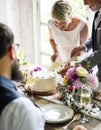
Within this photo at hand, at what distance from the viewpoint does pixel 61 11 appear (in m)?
2.37

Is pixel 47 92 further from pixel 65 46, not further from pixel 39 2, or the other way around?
pixel 39 2

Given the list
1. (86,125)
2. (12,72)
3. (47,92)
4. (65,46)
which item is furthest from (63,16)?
(12,72)

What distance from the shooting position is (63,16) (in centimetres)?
237

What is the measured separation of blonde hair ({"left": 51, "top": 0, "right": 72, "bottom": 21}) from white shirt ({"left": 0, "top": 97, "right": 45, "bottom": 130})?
4.69 ft

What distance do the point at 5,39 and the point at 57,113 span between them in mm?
800

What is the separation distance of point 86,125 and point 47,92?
1.50 ft

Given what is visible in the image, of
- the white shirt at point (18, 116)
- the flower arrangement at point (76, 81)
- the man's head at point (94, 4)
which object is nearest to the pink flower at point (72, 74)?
the flower arrangement at point (76, 81)

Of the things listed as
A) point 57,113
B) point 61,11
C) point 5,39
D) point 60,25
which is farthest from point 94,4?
point 5,39

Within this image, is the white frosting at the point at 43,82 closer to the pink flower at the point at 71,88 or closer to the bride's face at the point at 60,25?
the pink flower at the point at 71,88

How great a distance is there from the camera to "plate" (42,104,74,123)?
1.61 m

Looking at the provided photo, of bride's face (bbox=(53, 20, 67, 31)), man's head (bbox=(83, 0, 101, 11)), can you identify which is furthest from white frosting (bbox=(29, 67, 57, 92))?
bride's face (bbox=(53, 20, 67, 31))

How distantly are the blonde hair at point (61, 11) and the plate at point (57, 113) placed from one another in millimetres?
879

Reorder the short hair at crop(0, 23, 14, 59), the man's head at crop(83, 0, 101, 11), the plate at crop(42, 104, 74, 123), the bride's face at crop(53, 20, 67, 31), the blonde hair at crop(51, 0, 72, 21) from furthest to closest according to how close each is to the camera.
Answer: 1. the bride's face at crop(53, 20, 67, 31)
2. the blonde hair at crop(51, 0, 72, 21)
3. the man's head at crop(83, 0, 101, 11)
4. the plate at crop(42, 104, 74, 123)
5. the short hair at crop(0, 23, 14, 59)

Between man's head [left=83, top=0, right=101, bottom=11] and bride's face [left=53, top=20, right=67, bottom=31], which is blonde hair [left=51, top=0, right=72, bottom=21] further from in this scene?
man's head [left=83, top=0, right=101, bottom=11]
